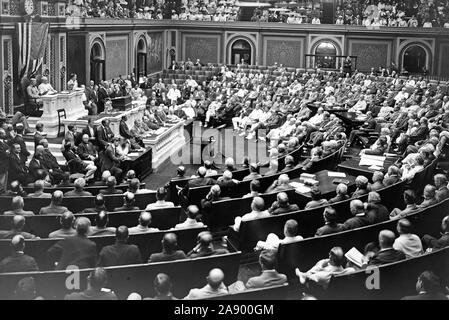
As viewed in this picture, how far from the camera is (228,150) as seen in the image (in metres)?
19.2

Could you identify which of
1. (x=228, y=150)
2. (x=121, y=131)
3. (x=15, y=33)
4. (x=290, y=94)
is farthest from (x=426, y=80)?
(x=15, y=33)

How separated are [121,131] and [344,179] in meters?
6.61

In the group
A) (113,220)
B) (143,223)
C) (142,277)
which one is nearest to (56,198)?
(113,220)

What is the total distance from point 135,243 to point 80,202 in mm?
2342

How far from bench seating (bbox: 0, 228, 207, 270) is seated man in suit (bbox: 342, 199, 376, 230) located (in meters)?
2.04

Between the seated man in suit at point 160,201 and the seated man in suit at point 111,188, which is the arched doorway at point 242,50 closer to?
the seated man in suit at point 111,188

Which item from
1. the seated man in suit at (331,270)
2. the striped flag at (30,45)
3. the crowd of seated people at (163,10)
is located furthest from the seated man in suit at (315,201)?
the crowd of seated people at (163,10)

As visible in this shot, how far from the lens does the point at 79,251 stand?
7.09 metres

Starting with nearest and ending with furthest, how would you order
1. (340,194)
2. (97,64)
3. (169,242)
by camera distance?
(169,242) < (340,194) < (97,64)

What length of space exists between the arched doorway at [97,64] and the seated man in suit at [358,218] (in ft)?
60.8

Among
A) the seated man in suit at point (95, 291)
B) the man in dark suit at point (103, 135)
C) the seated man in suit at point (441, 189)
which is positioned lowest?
the seated man in suit at point (95, 291)

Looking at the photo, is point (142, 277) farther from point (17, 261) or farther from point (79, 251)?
point (17, 261)

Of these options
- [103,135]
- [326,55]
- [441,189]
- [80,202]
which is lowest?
[80,202]

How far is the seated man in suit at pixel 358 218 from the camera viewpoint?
8367 millimetres
